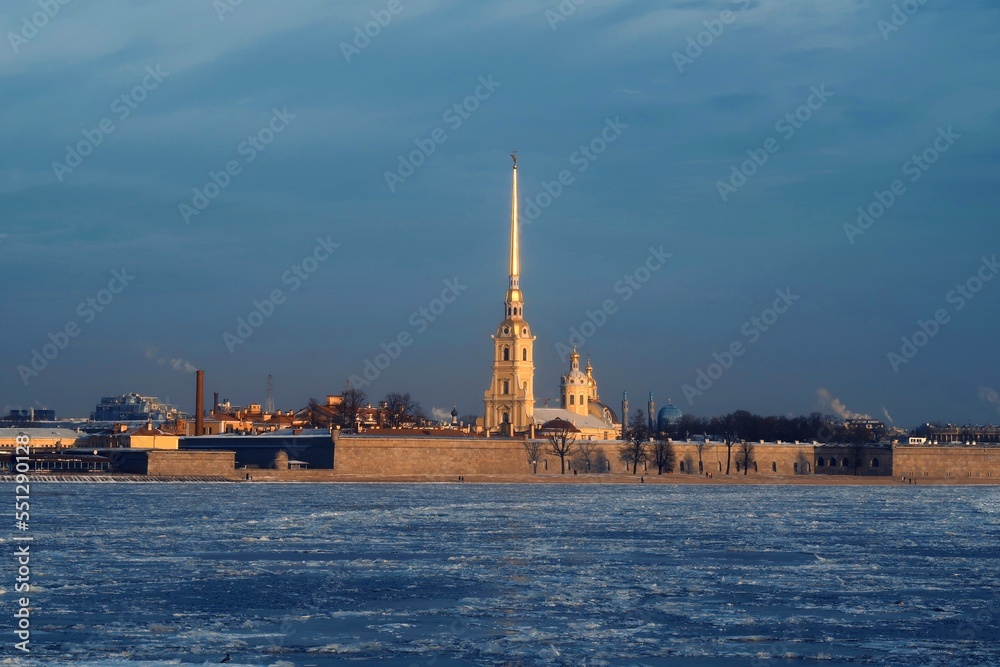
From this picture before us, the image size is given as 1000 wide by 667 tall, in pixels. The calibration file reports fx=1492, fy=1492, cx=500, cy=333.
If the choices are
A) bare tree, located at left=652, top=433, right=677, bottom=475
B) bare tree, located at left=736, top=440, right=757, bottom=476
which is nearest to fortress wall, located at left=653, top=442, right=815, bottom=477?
bare tree, located at left=736, top=440, right=757, bottom=476

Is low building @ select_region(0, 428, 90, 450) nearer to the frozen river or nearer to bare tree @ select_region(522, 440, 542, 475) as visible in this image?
bare tree @ select_region(522, 440, 542, 475)

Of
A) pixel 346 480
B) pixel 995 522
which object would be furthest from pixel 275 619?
pixel 346 480

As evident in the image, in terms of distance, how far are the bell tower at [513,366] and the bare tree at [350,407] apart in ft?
32.5

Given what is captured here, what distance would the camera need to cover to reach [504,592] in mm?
21391

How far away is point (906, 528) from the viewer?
38375 millimetres

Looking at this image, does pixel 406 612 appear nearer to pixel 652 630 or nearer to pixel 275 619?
pixel 275 619

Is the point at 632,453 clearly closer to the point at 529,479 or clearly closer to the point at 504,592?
the point at 529,479

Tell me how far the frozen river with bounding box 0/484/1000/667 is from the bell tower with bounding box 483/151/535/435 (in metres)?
70.6

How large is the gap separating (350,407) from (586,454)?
77.9 feet

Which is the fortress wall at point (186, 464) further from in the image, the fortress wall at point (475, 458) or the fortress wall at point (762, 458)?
the fortress wall at point (762, 458)

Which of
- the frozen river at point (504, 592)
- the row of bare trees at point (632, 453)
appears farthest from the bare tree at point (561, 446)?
the frozen river at point (504, 592)

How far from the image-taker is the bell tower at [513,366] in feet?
363

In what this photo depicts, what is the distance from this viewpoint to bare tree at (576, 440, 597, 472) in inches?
3851

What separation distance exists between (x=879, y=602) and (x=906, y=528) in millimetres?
18576
